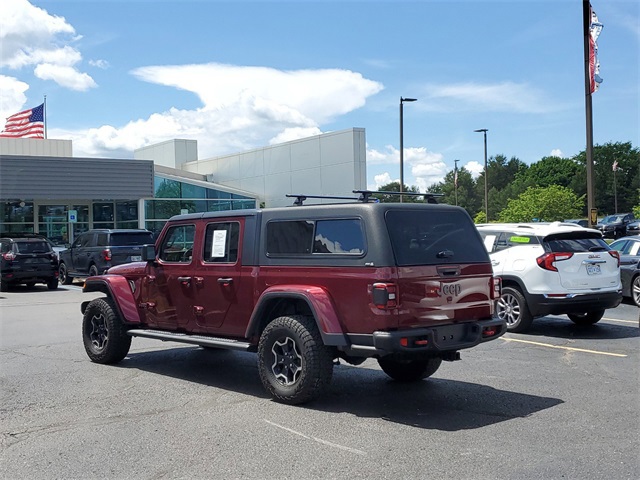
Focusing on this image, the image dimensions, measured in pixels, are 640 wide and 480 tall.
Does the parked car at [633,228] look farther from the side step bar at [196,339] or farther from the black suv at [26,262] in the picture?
the side step bar at [196,339]

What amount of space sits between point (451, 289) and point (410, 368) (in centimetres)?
150

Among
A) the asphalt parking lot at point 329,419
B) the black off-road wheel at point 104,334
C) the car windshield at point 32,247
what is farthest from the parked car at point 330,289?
the car windshield at point 32,247

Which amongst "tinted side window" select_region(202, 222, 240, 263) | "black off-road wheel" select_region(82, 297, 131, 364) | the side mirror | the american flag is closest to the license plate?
"tinted side window" select_region(202, 222, 240, 263)

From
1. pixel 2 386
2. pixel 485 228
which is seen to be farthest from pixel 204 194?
pixel 2 386

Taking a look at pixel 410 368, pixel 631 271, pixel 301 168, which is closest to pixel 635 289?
pixel 631 271

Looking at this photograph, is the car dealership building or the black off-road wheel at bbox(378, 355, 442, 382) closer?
the black off-road wheel at bbox(378, 355, 442, 382)

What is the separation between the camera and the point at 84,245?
72.0 ft

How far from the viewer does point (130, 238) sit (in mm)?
21094

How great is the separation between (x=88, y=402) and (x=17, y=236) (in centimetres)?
1710

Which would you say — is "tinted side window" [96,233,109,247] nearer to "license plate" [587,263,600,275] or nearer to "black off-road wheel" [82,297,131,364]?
"black off-road wheel" [82,297,131,364]

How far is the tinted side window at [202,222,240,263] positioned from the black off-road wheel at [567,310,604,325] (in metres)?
6.91

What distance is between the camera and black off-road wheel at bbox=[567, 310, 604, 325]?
38.7ft

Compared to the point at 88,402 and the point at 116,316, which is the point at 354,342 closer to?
the point at 88,402

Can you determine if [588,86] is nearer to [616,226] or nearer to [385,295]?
[385,295]
